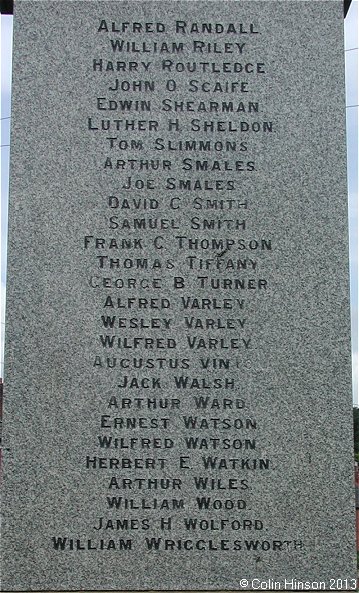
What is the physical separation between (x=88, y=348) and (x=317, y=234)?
170cm

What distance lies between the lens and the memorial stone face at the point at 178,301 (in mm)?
5051

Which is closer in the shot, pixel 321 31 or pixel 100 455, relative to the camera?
pixel 100 455

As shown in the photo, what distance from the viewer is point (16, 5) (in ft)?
18.6

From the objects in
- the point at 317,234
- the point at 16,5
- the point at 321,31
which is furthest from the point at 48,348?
the point at 321,31

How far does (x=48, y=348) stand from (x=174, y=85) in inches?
78.1

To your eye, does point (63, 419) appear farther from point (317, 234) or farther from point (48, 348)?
point (317, 234)

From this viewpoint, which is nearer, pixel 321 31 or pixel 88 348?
pixel 88 348

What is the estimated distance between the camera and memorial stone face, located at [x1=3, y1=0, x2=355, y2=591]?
16.6 ft

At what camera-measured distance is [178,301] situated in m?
5.29

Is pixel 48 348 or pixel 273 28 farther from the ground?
pixel 273 28

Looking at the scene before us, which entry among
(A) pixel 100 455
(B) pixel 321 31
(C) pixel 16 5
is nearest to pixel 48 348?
(A) pixel 100 455

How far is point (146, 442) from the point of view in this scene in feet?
16.8

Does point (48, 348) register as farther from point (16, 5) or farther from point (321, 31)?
point (321, 31)

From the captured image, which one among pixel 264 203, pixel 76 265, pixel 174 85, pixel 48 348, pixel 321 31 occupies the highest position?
pixel 321 31
